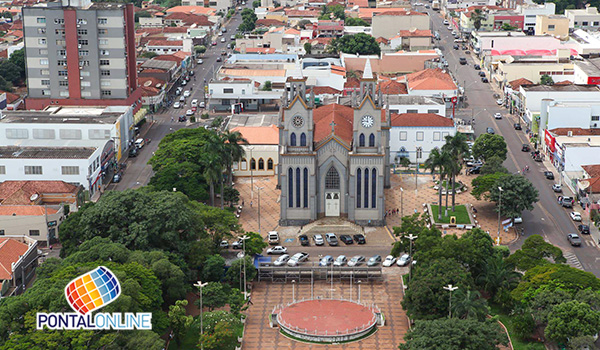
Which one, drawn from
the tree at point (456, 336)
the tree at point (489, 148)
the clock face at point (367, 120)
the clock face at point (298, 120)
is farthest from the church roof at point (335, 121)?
the tree at point (456, 336)

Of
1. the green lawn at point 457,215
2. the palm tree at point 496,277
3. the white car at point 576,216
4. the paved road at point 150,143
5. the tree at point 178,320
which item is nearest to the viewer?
the tree at point 178,320

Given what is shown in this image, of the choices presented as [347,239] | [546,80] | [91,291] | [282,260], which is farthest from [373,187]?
[546,80]

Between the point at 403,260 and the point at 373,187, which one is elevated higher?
the point at 373,187

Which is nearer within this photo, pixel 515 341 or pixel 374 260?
pixel 515 341

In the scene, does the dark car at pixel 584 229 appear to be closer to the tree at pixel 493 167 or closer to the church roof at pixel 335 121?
the tree at pixel 493 167

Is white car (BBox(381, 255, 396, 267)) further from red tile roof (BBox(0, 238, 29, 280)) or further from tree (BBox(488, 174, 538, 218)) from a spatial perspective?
red tile roof (BBox(0, 238, 29, 280))

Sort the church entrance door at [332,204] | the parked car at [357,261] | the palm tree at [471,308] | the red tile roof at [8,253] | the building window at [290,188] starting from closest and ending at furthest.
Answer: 1. the palm tree at [471,308]
2. the red tile roof at [8,253]
3. the parked car at [357,261]
4. the building window at [290,188]
5. the church entrance door at [332,204]

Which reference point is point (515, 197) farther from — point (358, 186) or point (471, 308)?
point (471, 308)
